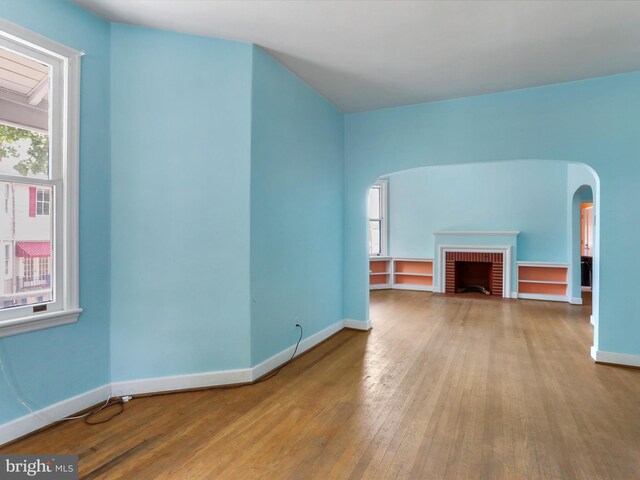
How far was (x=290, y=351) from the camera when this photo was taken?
11.9ft

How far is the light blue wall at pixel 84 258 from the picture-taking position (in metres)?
2.21

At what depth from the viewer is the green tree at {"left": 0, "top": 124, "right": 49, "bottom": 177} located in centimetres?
218

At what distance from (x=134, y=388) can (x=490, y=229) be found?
7.22 m

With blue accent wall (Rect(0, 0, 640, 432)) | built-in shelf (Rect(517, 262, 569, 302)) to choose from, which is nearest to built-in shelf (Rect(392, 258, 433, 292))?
built-in shelf (Rect(517, 262, 569, 302))

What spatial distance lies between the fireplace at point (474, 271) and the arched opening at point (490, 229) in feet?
0.07

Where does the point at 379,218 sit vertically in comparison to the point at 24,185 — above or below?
above

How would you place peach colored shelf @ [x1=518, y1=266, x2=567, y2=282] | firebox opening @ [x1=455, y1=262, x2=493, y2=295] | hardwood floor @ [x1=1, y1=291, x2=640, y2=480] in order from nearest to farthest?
hardwood floor @ [x1=1, y1=291, x2=640, y2=480] → peach colored shelf @ [x1=518, y1=266, x2=567, y2=282] → firebox opening @ [x1=455, y1=262, x2=493, y2=295]

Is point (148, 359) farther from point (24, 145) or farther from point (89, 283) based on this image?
point (24, 145)

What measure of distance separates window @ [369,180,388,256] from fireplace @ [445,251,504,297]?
5.22 feet

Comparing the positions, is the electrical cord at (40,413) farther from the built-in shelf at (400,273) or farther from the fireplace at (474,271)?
the fireplace at (474,271)

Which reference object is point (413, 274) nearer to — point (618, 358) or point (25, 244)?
point (618, 358)

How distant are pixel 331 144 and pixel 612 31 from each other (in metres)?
2.86

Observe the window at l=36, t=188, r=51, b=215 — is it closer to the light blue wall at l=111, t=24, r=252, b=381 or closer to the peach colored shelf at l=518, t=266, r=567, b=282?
the light blue wall at l=111, t=24, r=252, b=381

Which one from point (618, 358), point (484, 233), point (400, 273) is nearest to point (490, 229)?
point (484, 233)
